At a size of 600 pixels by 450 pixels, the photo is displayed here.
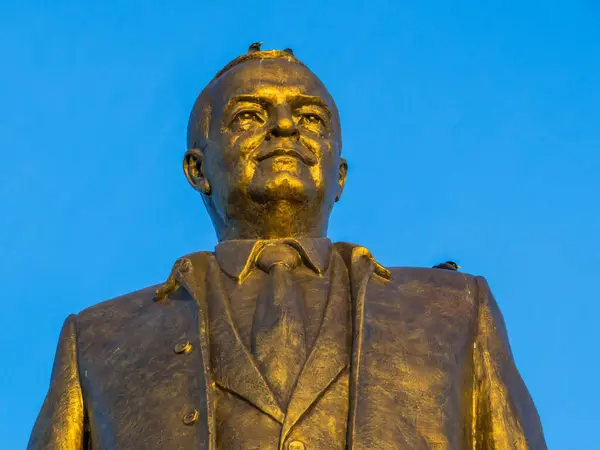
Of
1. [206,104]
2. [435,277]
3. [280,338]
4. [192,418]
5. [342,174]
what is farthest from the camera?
[342,174]

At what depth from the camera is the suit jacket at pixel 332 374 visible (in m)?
8.54

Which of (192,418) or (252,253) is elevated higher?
(252,253)

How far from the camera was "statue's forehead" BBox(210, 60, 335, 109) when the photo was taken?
1023 centimetres

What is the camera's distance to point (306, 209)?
991cm

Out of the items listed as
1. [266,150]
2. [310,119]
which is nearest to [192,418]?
[266,150]

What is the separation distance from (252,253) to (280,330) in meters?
0.93

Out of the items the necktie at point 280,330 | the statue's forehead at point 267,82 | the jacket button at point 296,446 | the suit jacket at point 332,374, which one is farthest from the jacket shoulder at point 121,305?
the jacket button at point 296,446

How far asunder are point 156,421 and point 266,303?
1072mm

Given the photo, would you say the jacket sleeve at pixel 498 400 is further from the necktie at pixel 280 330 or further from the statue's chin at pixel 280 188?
the statue's chin at pixel 280 188

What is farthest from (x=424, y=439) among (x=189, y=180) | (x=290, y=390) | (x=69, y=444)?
(x=189, y=180)

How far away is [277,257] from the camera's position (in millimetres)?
9617

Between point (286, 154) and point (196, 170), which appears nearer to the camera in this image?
point (286, 154)

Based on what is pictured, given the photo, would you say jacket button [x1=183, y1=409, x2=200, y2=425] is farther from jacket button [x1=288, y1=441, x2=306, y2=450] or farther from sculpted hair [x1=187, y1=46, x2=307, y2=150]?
sculpted hair [x1=187, y1=46, x2=307, y2=150]

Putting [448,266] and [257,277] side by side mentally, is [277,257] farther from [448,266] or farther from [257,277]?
[448,266]
